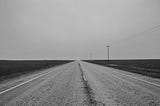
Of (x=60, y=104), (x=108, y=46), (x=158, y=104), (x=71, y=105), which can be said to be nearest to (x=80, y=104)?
(x=71, y=105)

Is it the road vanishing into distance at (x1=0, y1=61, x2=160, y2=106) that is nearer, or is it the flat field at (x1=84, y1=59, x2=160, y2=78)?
the road vanishing into distance at (x1=0, y1=61, x2=160, y2=106)

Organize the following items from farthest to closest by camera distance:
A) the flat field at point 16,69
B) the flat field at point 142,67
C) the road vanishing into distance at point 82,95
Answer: the flat field at point 142,67 → the flat field at point 16,69 → the road vanishing into distance at point 82,95

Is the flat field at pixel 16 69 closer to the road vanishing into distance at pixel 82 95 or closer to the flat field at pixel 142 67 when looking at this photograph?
the road vanishing into distance at pixel 82 95

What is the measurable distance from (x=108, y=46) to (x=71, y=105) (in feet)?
201

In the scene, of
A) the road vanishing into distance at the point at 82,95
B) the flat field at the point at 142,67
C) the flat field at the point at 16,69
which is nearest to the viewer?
the road vanishing into distance at the point at 82,95

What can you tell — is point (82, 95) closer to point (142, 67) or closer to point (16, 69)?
point (16, 69)

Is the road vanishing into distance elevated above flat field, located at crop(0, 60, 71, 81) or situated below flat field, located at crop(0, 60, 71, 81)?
above

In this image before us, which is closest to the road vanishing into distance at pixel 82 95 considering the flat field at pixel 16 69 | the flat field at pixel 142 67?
the flat field at pixel 16 69

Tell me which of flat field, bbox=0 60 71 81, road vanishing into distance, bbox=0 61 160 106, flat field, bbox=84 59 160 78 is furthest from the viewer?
flat field, bbox=84 59 160 78

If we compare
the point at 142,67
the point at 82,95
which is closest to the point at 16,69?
the point at 82,95

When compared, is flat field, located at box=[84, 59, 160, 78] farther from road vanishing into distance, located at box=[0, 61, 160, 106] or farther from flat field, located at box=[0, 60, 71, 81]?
flat field, located at box=[0, 60, 71, 81]

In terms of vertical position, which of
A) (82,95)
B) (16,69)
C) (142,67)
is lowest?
(16,69)

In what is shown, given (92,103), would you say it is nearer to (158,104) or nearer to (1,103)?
(158,104)

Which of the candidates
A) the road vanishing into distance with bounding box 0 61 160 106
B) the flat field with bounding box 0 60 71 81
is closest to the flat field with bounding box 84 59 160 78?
the road vanishing into distance with bounding box 0 61 160 106
